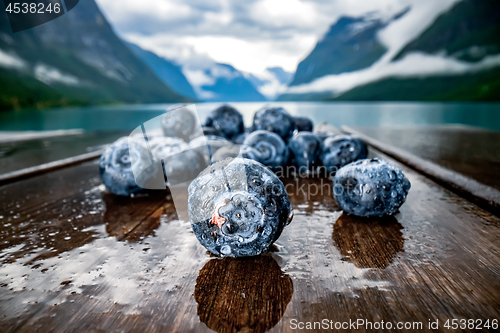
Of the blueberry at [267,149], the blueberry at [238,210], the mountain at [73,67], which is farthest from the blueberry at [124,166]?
the mountain at [73,67]

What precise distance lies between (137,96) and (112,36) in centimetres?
2855

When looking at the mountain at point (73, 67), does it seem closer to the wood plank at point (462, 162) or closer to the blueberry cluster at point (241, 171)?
the blueberry cluster at point (241, 171)

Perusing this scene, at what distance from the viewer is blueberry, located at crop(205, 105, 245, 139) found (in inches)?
87.5

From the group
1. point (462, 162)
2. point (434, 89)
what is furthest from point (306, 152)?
point (434, 89)

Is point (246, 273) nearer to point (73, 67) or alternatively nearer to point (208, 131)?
point (208, 131)

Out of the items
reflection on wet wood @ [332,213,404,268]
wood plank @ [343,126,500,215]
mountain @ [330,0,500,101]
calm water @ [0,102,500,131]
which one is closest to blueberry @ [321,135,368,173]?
wood plank @ [343,126,500,215]

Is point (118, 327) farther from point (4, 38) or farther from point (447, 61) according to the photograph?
point (447, 61)

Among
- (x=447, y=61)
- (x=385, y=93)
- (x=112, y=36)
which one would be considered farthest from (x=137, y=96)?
(x=447, y=61)

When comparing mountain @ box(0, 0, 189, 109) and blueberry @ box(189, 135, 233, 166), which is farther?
mountain @ box(0, 0, 189, 109)

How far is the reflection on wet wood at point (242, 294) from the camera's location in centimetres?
58

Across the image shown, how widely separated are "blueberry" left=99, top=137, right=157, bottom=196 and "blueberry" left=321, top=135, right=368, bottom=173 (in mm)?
927

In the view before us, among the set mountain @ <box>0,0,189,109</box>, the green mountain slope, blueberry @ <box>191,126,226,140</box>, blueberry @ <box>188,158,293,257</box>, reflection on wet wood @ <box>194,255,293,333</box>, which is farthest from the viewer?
the green mountain slope

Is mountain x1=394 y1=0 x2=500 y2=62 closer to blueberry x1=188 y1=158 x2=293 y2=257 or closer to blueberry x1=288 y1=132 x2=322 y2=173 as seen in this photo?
blueberry x1=288 y1=132 x2=322 y2=173

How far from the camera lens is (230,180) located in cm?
84
